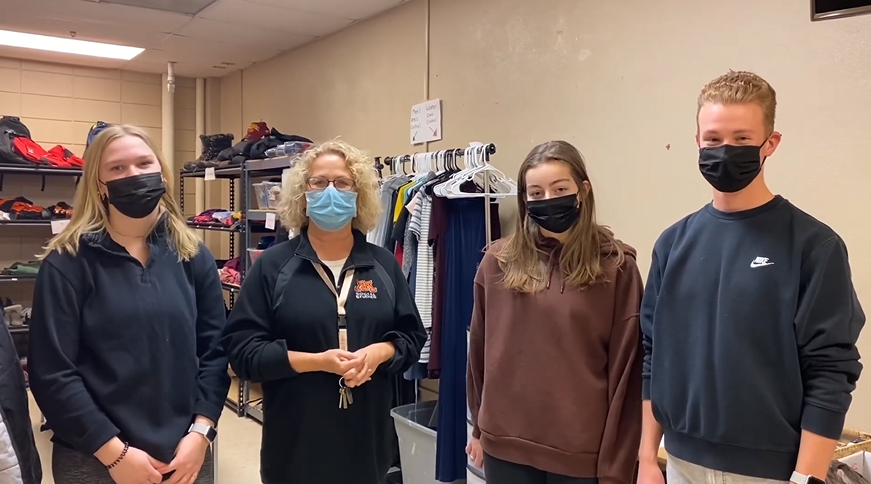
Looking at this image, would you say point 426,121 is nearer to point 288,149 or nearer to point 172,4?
point 288,149

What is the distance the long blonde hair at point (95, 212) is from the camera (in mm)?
1599

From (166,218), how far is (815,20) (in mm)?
1946

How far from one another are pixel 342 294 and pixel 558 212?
1.98ft

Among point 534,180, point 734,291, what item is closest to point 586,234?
point 534,180

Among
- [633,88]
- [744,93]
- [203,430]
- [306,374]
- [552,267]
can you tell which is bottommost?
[203,430]

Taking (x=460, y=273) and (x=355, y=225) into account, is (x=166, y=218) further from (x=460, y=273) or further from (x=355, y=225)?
(x=460, y=273)

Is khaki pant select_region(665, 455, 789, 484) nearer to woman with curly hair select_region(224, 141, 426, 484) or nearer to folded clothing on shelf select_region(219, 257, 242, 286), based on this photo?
woman with curly hair select_region(224, 141, 426, 484)

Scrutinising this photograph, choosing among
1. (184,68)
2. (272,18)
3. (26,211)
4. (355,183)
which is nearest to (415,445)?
Answer: (355,183)

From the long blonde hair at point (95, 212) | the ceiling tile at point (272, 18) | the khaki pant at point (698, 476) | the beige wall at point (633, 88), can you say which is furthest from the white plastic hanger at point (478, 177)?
the ceiling tile at point (272, 18)

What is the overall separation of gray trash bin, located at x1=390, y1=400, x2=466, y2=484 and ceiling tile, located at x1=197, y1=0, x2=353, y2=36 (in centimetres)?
248

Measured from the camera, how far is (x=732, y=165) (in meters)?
1.37

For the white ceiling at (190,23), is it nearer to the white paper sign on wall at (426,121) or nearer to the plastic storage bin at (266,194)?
the white paper sign on wall at (426,121)

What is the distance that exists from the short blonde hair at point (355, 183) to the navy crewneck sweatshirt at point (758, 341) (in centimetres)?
87

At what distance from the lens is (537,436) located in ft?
5.43
